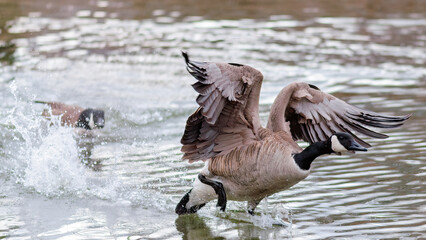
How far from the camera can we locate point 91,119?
9336 millimetres

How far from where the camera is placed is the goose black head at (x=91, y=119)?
927 centimetres

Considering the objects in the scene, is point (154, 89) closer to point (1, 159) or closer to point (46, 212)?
point (1, 159)

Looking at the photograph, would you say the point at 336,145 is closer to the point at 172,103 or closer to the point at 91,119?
the point at 91,119

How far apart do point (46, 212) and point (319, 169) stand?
2.92 meters

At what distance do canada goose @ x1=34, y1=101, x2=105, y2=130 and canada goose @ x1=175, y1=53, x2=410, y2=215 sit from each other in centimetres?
312

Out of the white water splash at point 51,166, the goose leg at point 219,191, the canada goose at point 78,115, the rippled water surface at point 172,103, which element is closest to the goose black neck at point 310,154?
the rippled water surface at point 172,103

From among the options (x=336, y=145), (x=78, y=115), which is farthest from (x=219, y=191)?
(x=78, y=115)

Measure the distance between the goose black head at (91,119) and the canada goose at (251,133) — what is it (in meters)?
3.06

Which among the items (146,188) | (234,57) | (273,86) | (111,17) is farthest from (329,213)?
(111,17)

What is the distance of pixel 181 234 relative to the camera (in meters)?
6.07

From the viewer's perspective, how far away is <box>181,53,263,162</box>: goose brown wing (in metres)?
5.80

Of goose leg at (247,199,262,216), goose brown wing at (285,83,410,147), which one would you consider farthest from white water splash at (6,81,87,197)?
goose brown wing at (285,83,410,147)

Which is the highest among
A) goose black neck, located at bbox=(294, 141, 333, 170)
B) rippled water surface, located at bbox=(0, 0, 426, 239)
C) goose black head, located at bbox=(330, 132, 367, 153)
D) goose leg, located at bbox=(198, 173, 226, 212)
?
goose black head, located at bbox=(330, 132, 367, 153)

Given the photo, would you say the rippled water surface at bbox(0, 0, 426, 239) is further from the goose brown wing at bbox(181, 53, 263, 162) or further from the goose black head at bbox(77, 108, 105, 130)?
the goose brown wing at bbox(181, 53, 263, 162)
